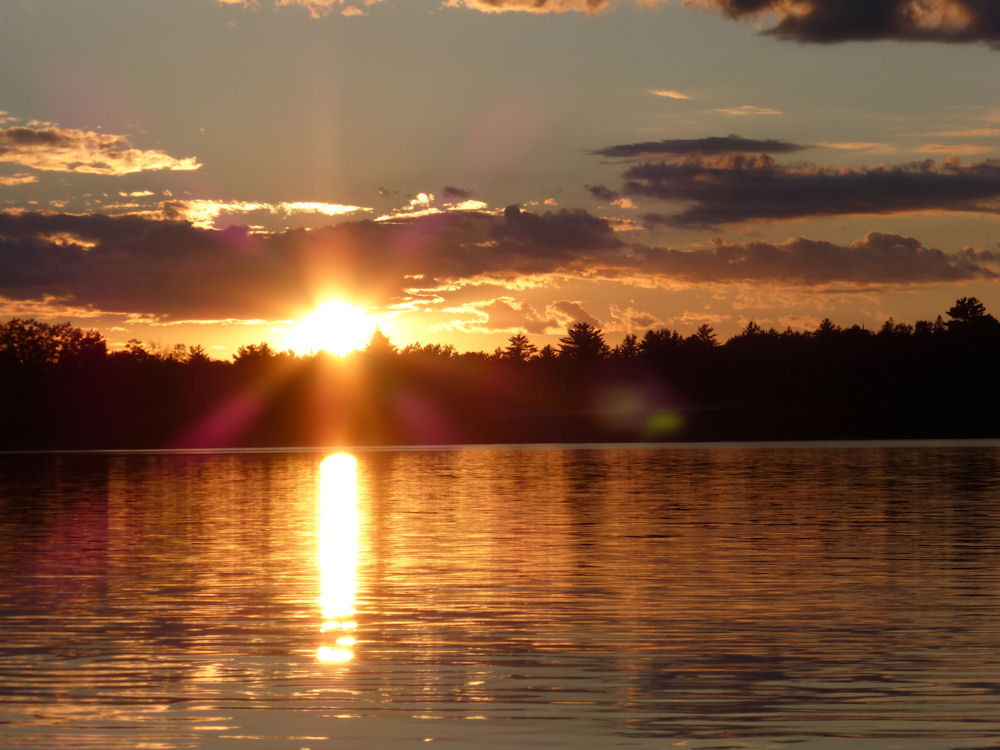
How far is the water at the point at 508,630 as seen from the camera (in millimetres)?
10414

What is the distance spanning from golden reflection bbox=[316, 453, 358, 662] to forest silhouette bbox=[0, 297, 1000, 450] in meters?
125

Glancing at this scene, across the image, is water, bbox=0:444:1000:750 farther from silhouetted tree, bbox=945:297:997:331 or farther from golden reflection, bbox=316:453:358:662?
silhouetted tree, bbox=945:297:997:331

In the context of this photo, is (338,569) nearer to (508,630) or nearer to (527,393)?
(508,630)

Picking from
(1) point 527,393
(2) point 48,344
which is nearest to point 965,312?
(1) point 527,393

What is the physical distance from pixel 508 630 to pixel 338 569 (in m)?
7.21

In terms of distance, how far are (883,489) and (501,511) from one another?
1570 centimetres

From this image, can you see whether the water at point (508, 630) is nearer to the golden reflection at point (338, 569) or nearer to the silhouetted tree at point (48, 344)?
the golden reflection at point (338, 569)

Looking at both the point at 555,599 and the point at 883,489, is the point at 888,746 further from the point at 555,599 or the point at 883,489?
the point at 883,489

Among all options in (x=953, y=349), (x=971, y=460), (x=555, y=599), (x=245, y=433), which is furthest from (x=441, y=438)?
(x=555, y=599)

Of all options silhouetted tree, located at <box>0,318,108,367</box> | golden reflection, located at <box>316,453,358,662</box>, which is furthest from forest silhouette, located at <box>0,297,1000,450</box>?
golden reflection, located at <box>316,453,358,662</box>

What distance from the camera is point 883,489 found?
42844 mm

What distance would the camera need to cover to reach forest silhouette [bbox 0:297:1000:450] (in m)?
159

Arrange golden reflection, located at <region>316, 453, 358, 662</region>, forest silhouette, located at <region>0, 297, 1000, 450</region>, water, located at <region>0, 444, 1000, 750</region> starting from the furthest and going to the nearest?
forest silhouette, located at <region>0, 297, 1000, 450</region> < golden reflection, located at <region>316, 453, 358, 662</region> < water, located at <region>0, 444, 1000, 750</region>

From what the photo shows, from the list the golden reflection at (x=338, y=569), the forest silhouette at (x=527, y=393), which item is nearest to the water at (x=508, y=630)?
the golden reflection at (x=338, y=569)
